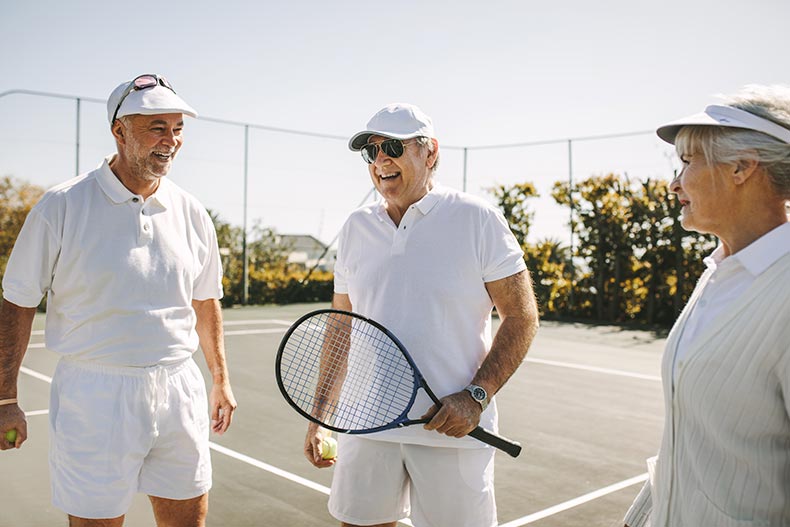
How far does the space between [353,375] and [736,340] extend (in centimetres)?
136

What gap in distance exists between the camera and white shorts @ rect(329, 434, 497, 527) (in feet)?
7.99

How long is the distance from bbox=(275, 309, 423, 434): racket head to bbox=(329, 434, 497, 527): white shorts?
0.10m

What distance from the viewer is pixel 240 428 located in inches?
226

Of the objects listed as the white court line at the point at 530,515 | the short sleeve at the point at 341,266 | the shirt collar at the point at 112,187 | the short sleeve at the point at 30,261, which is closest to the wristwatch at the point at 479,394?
the short sleeve at the point at 341,266

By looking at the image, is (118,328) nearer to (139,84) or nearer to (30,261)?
(30,261)

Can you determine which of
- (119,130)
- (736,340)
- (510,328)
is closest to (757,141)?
(736,340)

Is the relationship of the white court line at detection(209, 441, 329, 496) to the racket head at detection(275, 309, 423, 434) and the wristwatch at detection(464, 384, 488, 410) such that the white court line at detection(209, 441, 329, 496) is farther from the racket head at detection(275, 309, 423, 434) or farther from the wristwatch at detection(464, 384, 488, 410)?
the wristwatch at detection(464, 384, 488, 410)

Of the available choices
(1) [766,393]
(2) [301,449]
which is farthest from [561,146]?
(1) [766,393]

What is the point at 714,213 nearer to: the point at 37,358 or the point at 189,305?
the point at 189,305

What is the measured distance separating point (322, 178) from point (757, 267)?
47.0 ft

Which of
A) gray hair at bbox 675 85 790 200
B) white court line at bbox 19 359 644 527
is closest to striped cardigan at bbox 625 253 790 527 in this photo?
gray hair at bbox 675 85 790 200

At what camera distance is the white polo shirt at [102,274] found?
2.59 m

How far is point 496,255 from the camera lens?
2.48 m

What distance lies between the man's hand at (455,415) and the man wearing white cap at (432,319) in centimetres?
7
